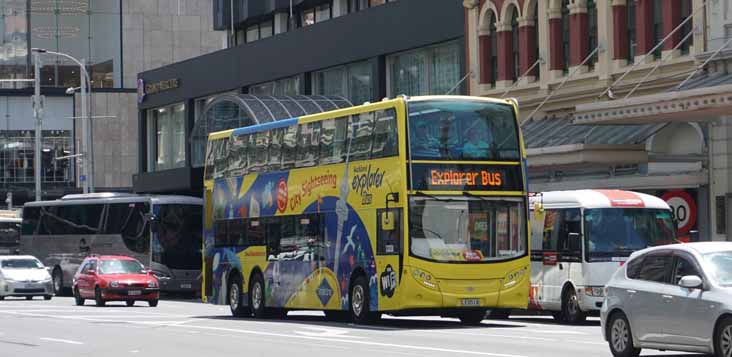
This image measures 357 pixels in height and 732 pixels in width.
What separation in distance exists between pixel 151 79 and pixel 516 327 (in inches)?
1772

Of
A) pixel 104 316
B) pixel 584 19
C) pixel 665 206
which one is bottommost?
pixel 104 316

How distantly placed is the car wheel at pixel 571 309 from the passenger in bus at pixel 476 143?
14.4 feet

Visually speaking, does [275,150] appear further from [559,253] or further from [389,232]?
[559,253]

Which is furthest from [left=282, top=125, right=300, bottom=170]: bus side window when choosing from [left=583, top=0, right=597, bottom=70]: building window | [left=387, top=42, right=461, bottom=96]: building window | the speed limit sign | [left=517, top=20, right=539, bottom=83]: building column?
[left=387, top=42, right=461, bottom=96]: building window

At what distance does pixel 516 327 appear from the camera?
2888cm

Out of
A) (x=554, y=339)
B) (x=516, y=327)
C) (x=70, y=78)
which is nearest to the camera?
(x=554, y=339)

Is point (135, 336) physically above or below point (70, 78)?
below

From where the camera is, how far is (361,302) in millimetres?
29438

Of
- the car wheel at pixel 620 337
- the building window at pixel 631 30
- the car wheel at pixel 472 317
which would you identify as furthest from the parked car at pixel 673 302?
the building window at pixel 631 30

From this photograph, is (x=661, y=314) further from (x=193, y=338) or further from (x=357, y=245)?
(x=357, y=245)

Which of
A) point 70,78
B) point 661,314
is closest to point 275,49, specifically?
point 661,314

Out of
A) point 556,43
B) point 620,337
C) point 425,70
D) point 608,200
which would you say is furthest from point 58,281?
point 620,337

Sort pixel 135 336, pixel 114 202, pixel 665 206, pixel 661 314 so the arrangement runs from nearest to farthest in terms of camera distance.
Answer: pixel 661 314 → pixel 135 336 → pixel 665 206 → pixel 114 202

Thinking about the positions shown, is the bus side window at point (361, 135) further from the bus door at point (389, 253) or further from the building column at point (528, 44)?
the building column at point (528, 44)
